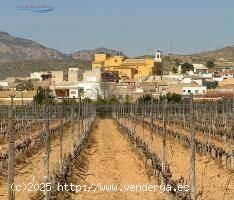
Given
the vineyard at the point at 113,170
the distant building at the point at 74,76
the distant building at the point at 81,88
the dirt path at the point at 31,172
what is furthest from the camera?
the distant building at the point at 74,76

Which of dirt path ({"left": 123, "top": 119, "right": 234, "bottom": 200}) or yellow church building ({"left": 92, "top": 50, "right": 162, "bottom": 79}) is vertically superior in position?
yellow church building ({"left": 92, "top": 50, "right": 162, "bottom": 79})

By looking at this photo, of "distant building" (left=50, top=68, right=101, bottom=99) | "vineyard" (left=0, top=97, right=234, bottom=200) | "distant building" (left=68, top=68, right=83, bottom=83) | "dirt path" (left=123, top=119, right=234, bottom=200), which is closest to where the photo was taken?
"vineyard" (left=0, top=97, right=234, bottom=200)

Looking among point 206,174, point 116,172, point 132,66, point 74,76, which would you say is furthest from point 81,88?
point 206,174

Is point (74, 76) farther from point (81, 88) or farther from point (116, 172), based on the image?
Result: point (116, 172)

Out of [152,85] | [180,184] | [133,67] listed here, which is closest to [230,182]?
[180,184]

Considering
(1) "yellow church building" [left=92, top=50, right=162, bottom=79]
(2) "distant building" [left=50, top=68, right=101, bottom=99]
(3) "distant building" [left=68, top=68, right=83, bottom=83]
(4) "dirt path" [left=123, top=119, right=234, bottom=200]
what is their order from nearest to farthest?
(4) "dirt path" [left=123, top=119, right=234, bottom=200]
(2) "distant building" [left=50, top=68, right=101, bottom=99]
(3) "distant building" [left=68, top=68, right=83, bottom=83]
(1) "yellow church building" [left=92, top=50, right=162, bottom=79]

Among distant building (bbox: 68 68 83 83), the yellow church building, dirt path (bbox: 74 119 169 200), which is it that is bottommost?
dirt path (bbox: 74 119 169 200)

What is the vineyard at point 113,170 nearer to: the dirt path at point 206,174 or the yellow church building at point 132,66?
the dirt path at point 206,174

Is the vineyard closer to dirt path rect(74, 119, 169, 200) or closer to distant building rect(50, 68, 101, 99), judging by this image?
dirt path rect(74, 119, 169, 200)

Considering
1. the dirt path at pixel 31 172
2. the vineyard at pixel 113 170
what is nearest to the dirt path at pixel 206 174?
the vineyard at pixel 113 170

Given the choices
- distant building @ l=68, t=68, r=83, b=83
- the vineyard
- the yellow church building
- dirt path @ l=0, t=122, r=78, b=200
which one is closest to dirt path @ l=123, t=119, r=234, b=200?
the vineyard

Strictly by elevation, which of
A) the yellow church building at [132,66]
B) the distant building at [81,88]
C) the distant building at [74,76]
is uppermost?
the yellow church building at [132,66]

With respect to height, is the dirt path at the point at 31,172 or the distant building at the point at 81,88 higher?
the distant building at the point at 81,88

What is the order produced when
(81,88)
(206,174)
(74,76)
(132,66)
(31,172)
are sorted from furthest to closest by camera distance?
(132,66) → (74,76) → (81,88) → (31,172) → (206,174)
